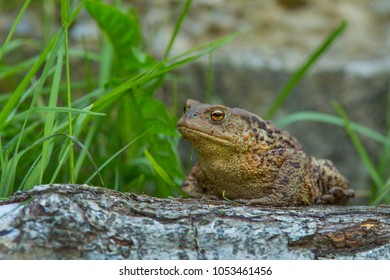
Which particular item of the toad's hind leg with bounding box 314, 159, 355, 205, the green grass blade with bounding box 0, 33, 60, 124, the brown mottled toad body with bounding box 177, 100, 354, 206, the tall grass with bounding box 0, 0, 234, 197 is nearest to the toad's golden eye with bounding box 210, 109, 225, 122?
the brown mottled toad body with bounding box 177, 100, 354, 206

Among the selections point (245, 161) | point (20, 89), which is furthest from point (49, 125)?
point (245, 161)

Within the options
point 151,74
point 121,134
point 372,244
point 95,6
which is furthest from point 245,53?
point 372,244

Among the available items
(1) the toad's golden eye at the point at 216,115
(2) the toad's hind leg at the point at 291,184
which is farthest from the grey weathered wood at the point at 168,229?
(1) the toad's golden eye at the point at 216,115

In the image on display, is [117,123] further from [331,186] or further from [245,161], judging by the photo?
[331,186]

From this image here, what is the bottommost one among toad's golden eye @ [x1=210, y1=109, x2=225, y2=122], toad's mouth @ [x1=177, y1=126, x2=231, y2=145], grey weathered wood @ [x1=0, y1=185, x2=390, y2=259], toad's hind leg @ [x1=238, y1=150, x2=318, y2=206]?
grey weathered wood @ [x1=0, y1=185, x2=390, y2=259]

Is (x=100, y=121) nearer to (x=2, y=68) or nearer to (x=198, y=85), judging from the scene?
(x=2, y=68)

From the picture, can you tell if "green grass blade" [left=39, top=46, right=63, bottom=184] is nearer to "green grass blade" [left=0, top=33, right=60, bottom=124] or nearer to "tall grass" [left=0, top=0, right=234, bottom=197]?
"tall grass" [left=0, top=0, right=234, bottom=197]
